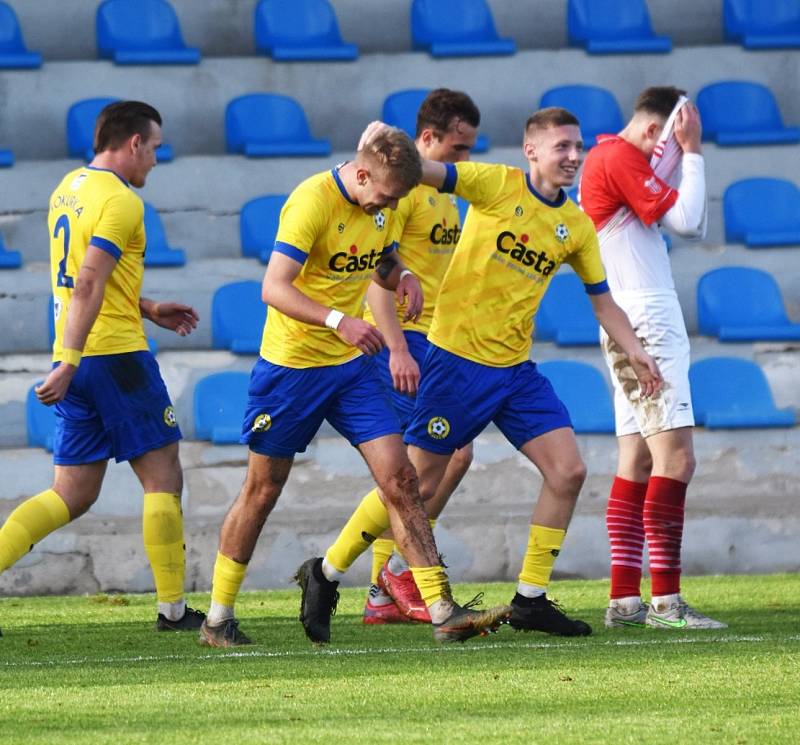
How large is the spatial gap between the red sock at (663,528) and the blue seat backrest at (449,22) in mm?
7167

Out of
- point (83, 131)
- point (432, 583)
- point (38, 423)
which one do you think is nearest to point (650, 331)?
point (432, 583)

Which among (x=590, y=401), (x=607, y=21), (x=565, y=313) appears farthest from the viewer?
(x=607, y=21)

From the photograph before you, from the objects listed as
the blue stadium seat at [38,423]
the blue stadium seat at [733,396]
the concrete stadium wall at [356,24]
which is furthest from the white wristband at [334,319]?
the concrete stadium wall at [356,24]

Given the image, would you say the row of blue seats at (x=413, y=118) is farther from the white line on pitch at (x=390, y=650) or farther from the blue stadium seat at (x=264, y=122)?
the white line on pitch at (x=390, y=650)

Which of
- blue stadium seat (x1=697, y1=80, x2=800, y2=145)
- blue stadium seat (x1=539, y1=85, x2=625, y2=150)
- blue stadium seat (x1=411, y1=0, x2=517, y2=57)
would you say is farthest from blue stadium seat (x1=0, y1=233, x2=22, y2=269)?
blue stadium seat (x1=697, y1=80, x2=800, y2=145)

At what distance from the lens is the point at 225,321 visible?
408 inches

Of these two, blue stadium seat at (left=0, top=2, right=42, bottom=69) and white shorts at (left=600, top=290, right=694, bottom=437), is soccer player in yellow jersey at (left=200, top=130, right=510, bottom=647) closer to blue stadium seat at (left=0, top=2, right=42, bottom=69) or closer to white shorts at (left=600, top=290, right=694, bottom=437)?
white shorts at (left=600, top=290, right=694, bottom=437)

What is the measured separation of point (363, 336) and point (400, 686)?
1106 millimetres

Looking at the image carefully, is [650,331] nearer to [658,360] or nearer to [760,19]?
[658,360]

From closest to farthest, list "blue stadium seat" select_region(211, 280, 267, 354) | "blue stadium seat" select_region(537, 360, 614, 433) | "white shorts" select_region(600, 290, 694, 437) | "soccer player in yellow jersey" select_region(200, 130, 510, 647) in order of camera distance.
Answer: "soccer player in yellow jersey" select_region(200, 130, 510, 647)
"white shorts" select_region(600, 290, 694, 437)
"blue stadium seat" select_region(537, 360, 614, 433)
"blue stadium seat" select_region(211, 280, 267, 354)

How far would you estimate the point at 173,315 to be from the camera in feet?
21.9

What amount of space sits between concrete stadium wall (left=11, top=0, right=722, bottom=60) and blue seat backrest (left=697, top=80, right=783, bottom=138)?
1005 mm

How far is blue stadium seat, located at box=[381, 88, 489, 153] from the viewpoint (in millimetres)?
11898

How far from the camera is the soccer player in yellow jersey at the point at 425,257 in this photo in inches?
269
